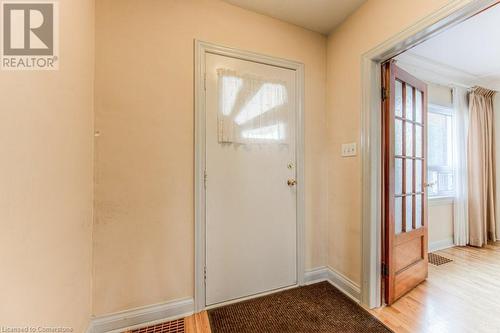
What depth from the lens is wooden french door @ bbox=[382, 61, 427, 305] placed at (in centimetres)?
175

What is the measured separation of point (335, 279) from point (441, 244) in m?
2.12

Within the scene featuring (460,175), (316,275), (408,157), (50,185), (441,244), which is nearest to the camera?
(50,185)

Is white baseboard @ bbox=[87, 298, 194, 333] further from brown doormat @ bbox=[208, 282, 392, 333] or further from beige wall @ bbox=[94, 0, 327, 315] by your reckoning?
brown doormat @ bbox=[208, 282, 392, 333]

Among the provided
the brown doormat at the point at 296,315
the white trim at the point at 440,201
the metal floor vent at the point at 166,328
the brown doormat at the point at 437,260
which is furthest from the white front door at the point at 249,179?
the white trim at the point at 440,201

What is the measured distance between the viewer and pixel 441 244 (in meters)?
3.02

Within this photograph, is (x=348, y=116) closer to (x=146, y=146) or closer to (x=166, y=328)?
(x=146, y=146)

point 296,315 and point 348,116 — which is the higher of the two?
point 348,116

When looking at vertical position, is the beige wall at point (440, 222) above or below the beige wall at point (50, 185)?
below

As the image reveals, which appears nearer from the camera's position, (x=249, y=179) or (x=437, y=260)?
(x=249, y=179)

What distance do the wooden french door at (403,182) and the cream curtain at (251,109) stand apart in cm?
85

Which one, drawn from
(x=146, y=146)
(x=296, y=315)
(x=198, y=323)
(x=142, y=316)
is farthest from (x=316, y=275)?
(x=146, y=146)

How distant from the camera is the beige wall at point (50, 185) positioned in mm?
720

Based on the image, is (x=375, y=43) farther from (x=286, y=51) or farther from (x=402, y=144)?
(x=402, y=144)

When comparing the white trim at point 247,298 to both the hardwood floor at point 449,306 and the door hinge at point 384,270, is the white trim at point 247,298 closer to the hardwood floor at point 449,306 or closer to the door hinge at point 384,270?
the hardwood floor at point 449,306
